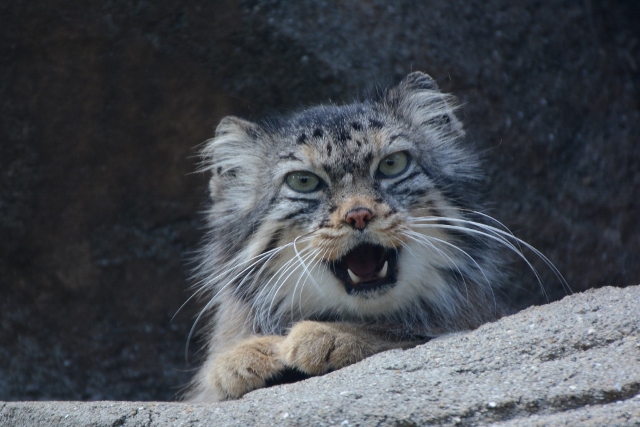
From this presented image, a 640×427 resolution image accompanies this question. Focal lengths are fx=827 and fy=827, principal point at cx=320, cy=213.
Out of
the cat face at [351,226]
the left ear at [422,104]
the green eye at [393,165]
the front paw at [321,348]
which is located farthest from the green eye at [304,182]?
the left ear at [422,104]

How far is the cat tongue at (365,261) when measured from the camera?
4383mm

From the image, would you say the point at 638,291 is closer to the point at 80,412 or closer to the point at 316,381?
the point at 316,381

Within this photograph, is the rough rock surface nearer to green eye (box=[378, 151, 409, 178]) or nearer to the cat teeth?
the cat teeth

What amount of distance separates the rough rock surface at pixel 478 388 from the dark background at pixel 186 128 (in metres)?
2.87

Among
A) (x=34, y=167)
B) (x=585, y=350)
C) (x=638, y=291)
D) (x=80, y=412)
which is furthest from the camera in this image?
(x=34, y=167)

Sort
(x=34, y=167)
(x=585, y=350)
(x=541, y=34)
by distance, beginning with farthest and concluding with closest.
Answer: (x=541, y=34)
(x=34, y=167)
(x=585, y=350)

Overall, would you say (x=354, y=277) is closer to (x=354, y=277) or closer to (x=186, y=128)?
(x=354, y=277)

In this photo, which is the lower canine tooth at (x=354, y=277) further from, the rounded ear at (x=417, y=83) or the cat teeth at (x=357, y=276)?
the rounded ear at (x=417, y=83)

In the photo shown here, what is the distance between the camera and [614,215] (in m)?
7.03

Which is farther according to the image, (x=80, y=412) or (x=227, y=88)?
(x=227, y=88)

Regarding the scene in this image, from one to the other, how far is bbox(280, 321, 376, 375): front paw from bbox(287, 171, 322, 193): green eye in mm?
794

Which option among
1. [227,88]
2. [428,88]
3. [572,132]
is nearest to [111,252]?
[227,88]

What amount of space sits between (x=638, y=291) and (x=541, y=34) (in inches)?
137

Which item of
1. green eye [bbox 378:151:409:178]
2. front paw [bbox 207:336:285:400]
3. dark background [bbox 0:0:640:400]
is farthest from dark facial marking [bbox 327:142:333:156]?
dark background [bbox 0:0:640:400]
